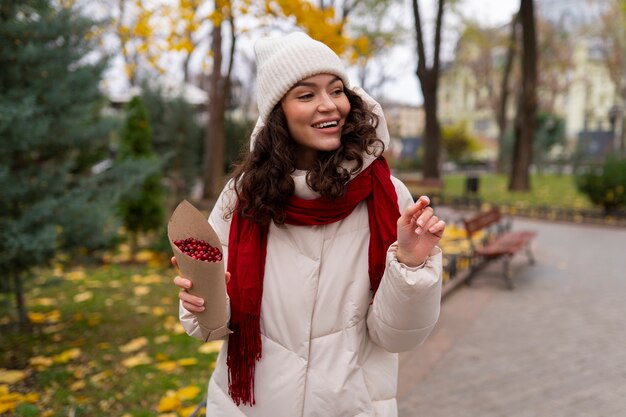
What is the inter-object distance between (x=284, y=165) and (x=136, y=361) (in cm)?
309

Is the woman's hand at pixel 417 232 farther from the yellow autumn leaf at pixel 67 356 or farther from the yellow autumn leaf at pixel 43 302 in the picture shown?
the yellow autumn leaf at pixel 43 302

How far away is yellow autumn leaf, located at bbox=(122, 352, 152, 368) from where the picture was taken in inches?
160

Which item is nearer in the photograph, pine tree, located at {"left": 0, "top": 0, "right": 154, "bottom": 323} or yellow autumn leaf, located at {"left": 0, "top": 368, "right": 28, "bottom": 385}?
yellow autumn leaf, located at {"left": 0, "top": 368, "right": 28, "bottom": 385}

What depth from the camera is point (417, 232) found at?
4.55 feet

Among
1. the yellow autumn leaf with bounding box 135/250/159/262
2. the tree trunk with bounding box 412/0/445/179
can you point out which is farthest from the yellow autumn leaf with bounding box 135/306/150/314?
the tree trunk with bounding box 412/0/445/179

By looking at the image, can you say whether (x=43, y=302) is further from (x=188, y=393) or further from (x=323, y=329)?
(x=323, y=329)

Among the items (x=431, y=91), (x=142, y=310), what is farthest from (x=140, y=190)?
(x=431, y=91)

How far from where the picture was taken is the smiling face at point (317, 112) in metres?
1.63

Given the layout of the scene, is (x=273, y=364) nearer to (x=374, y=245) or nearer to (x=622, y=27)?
(x=374, y=245)

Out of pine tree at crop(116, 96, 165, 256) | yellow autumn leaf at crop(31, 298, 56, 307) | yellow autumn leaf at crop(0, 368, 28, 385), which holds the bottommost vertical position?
yellow autumn leaf at crop(31, 298, 56, 307)

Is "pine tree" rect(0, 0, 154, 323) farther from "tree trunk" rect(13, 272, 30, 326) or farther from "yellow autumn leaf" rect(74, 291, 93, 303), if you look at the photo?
"yellow autumn leaf" rect(74, 291, 93, 303)

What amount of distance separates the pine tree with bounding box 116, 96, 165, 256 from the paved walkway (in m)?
4.51

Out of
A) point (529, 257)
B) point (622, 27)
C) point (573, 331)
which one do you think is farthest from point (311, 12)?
point (622, 27)

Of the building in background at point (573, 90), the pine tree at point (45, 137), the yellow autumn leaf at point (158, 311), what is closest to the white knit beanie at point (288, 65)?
the pine tree at point (45, 137)
